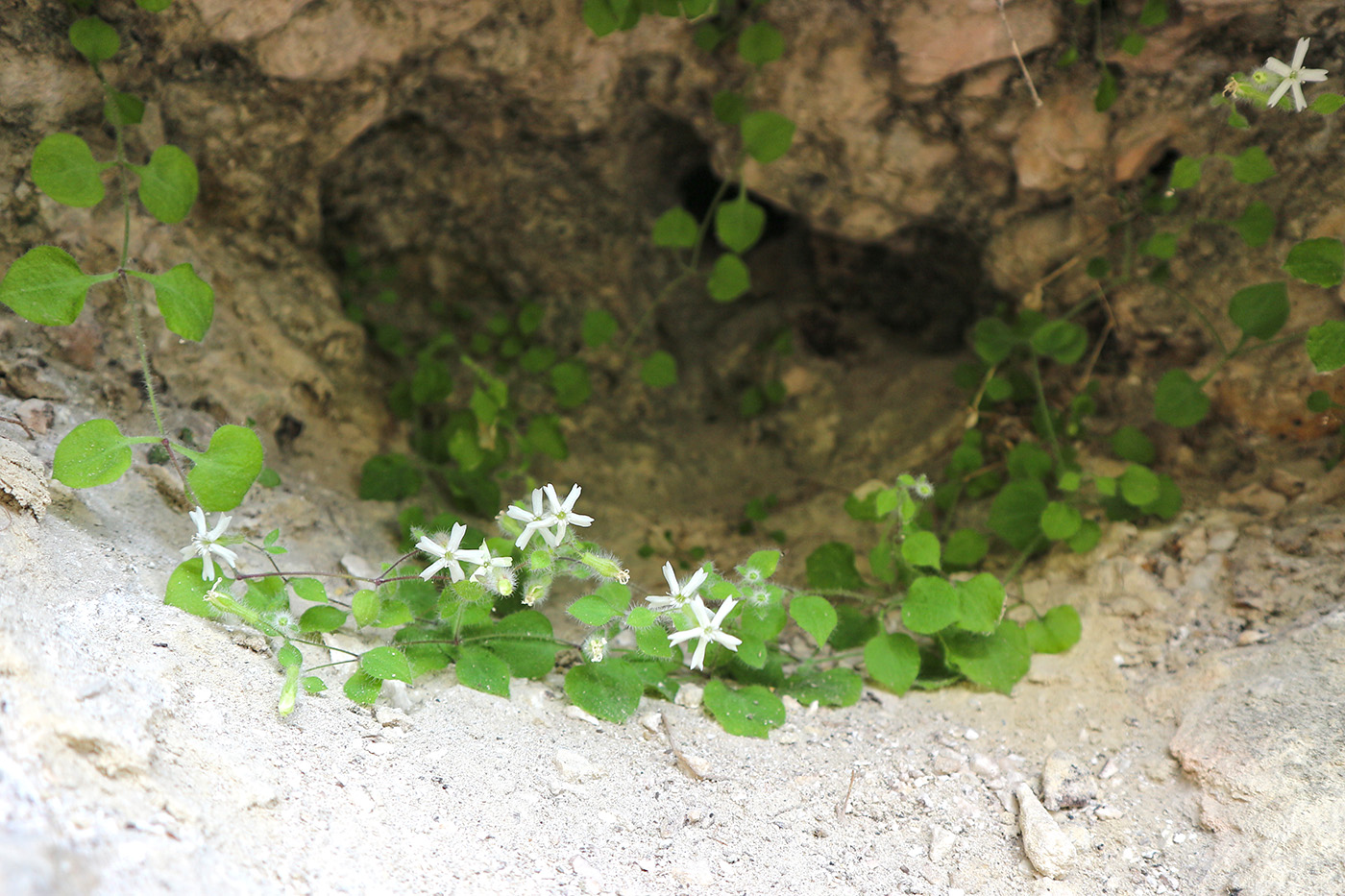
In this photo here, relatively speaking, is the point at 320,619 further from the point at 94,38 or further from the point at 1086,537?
the point at 1086,537

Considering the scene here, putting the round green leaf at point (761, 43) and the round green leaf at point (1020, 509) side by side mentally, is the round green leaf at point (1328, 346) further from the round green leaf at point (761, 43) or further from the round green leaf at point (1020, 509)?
the round green leaf at point (761, 43)

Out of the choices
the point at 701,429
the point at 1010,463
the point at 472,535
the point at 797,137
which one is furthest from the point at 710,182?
the point at 472,535

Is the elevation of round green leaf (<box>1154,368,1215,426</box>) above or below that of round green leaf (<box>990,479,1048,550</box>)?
above

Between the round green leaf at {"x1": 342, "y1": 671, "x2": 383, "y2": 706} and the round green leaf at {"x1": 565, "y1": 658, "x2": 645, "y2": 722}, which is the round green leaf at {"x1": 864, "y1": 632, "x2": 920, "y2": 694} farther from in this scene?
the round green leaf at {"x1": 342, "y1": 671, "x2": 383, "y2": 706}

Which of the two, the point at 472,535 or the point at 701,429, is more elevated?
the point at 472,535

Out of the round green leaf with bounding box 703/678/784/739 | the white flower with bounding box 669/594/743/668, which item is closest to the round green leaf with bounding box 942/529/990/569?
the round green leaf with bounding box 703/678/784/739

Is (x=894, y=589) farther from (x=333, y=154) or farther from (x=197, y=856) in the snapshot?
(x=333, y=154)

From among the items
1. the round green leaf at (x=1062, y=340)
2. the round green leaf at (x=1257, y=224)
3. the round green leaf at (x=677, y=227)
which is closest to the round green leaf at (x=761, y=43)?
the round green leaf at (x=677, y=227)
